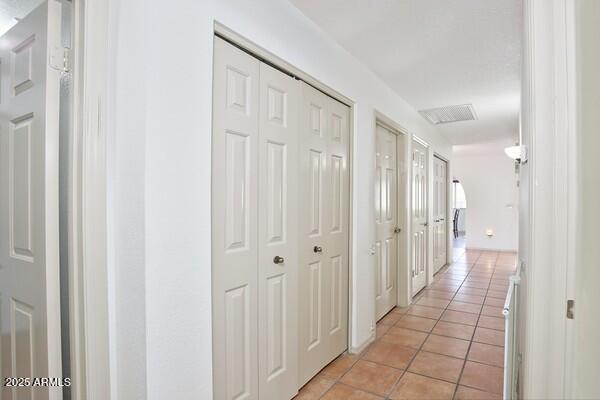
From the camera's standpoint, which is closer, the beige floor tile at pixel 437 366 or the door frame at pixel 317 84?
the door frame at pixel 317 84

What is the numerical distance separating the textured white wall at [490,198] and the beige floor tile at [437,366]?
20.9 feet

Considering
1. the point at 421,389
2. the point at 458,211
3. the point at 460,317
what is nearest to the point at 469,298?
the point at 460,317

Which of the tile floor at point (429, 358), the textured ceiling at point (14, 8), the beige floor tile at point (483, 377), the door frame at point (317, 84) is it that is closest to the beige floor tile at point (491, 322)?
the tile floor at point (429, 358)

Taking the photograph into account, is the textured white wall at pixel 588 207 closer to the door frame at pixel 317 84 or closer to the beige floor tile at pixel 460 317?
the door frame at pixel 317 84

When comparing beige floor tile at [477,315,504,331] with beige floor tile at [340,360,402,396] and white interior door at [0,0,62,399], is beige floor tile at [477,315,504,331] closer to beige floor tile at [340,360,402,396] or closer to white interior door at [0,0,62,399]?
beige floor tile at [340,360,402,396]

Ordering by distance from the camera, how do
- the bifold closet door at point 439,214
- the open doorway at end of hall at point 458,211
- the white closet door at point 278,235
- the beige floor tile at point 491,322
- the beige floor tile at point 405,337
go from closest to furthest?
the white closet door at point 278,235
the beige floor tile at point 405,337
the beige floor tile at point 491,322
the bifold closet door at point 439,214
the open doorway at end of hall at point 458,211

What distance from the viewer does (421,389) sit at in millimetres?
2047

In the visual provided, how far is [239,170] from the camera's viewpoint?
61.1 inches

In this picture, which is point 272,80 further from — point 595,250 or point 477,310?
point 477,310

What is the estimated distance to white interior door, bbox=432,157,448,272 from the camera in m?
5.36

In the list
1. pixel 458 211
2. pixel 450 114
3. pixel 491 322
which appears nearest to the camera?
pixel 491 322

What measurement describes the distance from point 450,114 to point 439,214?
212 cm

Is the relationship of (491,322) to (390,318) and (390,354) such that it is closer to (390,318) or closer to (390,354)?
(390,318)

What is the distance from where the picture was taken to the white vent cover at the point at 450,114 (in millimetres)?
3979
